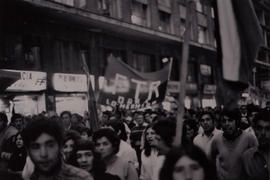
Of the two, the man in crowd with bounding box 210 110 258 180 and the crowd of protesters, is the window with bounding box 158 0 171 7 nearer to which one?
the crowd of protesters

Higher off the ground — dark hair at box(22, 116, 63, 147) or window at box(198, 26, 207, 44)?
window at box(198, 26, 207, 44)

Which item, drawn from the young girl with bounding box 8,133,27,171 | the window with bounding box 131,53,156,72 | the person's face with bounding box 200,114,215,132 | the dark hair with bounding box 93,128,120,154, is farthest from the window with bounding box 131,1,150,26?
the dark hair with bounding box 93,128,120,154

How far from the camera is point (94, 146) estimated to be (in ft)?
14.1

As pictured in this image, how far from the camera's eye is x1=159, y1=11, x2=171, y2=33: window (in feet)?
73.1

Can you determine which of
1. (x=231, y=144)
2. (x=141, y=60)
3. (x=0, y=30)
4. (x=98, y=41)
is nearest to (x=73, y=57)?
(x=98, y=41)

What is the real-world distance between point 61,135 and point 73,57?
40.6 feet

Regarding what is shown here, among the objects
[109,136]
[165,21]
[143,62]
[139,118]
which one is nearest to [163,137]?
[109,136]

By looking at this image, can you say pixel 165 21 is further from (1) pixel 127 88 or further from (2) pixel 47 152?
(2) pixel 47 152

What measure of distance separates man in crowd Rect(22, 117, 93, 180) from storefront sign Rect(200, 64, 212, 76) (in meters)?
23.7

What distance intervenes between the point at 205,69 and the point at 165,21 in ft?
18.2

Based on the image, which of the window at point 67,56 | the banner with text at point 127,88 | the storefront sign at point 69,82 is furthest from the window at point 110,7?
the banner with text at point 127,88

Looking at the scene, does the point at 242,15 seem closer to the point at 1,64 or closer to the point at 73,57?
the point at 1,64

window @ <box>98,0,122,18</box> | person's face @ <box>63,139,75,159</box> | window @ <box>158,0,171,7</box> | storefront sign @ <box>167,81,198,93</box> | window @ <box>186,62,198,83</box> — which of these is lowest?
person's face @ <box>63,139,75,159</box>

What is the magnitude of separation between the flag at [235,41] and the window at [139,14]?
52.0 ft
